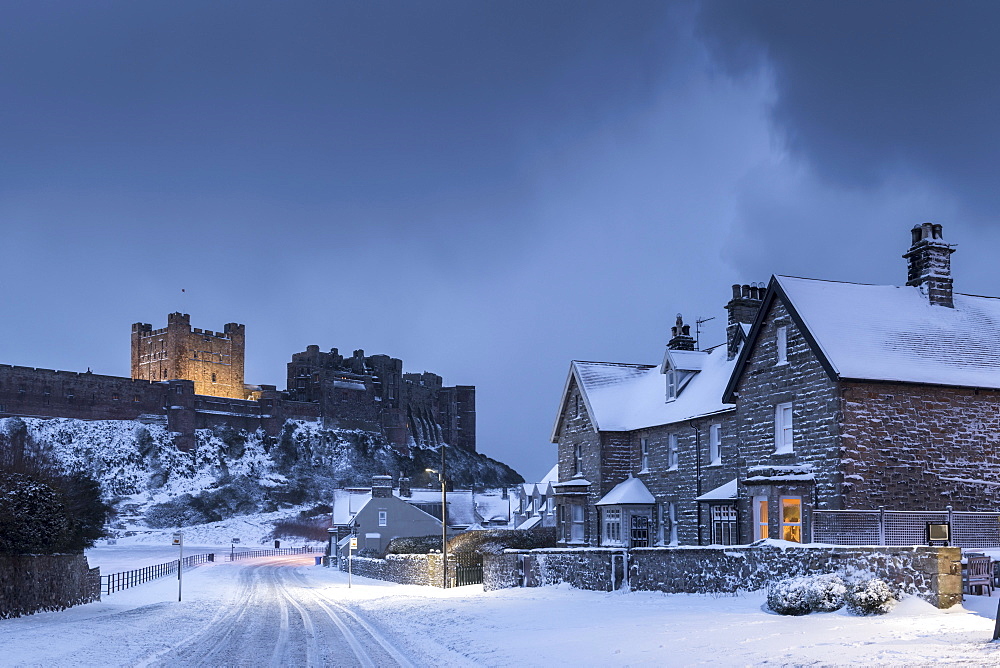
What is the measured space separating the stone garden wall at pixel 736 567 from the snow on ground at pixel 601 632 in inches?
18.1

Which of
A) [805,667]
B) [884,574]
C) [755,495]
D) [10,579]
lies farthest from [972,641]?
[10,579]

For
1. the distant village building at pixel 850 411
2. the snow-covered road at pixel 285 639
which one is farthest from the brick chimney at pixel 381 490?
the distant village building at pixel 850 411

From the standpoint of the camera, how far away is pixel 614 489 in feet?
144

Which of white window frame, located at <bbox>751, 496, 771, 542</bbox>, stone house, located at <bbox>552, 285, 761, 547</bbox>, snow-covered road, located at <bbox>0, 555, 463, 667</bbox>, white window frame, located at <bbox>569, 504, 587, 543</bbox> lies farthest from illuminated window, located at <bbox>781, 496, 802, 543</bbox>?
white window frame, located at <bbox>569, 504, 587, 543</bbox>

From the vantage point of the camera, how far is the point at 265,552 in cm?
10388

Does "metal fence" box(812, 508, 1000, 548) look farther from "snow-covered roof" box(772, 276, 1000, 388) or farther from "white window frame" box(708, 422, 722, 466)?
"white window frame" box(708, 422, 722, 466)

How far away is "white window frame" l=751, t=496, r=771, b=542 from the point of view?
109 feet

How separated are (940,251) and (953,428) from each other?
20.2 ft

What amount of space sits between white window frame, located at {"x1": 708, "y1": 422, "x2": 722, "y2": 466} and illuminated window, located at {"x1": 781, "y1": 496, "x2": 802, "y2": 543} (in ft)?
22.3

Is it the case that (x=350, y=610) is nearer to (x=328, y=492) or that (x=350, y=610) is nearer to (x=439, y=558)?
(x=439, y=558)

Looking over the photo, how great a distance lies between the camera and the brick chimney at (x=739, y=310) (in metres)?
41.1

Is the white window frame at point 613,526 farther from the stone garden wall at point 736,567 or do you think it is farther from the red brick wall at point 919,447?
the red brick wall at point 919,447

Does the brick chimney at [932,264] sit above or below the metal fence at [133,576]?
Result: above

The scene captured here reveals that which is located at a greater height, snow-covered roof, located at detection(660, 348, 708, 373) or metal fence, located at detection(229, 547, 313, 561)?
snow-covered roof, located at detection(660, 348, 708, 373)
